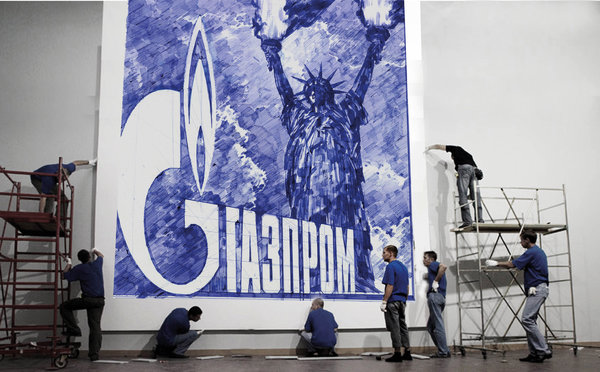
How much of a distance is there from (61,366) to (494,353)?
21.7 ft

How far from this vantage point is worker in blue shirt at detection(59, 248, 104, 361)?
8664mm

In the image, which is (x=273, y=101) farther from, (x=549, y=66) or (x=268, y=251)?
(x=549, y=66)

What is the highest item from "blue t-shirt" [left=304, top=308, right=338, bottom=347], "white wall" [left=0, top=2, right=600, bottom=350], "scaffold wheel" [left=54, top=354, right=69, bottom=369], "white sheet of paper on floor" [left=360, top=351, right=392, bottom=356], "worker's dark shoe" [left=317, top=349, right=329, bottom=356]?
"white wall" [left=0, top=2, right=600, bottom=350]

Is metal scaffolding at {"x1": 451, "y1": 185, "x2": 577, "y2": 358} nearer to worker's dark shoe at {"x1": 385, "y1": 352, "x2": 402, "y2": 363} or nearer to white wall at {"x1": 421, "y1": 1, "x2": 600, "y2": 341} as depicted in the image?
white wall at {"x1": 421, "y1": 1, "x2": 600, "y2": 341}

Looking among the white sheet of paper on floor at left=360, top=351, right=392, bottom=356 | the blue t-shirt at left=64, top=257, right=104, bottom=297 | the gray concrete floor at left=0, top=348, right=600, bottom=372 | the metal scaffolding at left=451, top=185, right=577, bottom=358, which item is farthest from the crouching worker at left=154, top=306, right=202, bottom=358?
the metal scaffolding at left=451, top=185, right=577, bottom=358

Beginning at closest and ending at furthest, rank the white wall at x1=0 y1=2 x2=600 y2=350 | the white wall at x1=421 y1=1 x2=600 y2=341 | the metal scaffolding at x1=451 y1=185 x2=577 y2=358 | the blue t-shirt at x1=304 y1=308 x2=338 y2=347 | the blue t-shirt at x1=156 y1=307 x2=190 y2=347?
the blue t-shirt at x1=156 y1=307 x2=190 y2=347
the blue t-shirt at x1=304 y1=308 x2=338 y2=347
the white wall at x1=0 y1=2 x2=600 y2=350
the metal scaffolding at x1=451 y1=185 x2=577 y2=358
the white wall at x1=421 y1=1 x2=600 y2=341

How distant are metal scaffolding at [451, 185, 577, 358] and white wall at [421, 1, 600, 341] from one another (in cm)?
26

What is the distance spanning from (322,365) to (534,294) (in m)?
3.05

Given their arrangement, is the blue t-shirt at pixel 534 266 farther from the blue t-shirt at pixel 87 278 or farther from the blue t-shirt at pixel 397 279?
the blue t-shirt at pixel 87 278

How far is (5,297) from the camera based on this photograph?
358 inches

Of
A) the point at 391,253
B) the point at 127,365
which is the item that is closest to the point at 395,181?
the point at 391,253

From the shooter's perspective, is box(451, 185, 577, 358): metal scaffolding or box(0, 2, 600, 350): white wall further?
box(451, 185, 577, 358): metal scaffolding

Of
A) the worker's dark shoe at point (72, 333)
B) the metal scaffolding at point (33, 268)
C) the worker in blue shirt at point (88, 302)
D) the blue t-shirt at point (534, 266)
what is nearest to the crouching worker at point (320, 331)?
the blue t-shirt at point (534, 266)

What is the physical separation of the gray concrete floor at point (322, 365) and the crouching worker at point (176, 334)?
0.28 meters
